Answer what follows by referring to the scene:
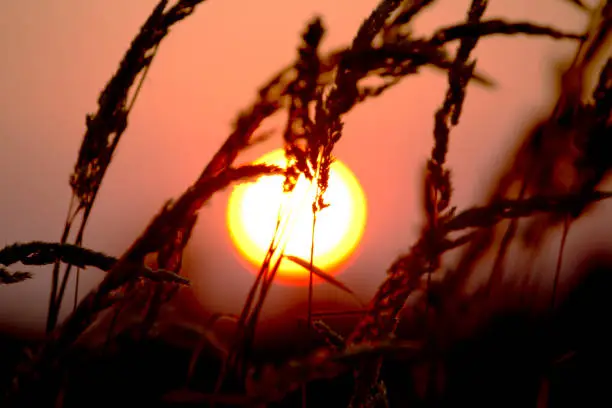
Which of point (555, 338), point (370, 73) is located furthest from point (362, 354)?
point (555, 338)

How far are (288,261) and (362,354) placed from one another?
696 mm

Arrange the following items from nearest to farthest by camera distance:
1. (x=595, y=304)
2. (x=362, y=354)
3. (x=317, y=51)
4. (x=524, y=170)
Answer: (x=362, y=354) < (x=317, y=51) < (x=524, y=170) < (x=595, y=304)

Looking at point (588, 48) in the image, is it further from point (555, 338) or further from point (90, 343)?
point (90, 343)

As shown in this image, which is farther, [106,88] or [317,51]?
[106,88]

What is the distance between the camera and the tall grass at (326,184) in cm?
98

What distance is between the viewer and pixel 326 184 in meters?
1.12

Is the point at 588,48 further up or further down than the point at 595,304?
further up

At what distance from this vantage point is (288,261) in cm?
143

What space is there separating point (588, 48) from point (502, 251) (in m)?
0.49

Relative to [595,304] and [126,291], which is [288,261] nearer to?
[126,291]

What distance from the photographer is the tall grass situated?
0.98 m

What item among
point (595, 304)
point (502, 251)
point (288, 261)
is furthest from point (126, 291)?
point (595, 304)

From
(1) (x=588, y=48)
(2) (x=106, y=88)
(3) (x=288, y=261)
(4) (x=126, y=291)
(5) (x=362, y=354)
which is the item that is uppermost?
(1) (x=588, y=48)

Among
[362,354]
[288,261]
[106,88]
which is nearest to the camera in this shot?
[362,354]
